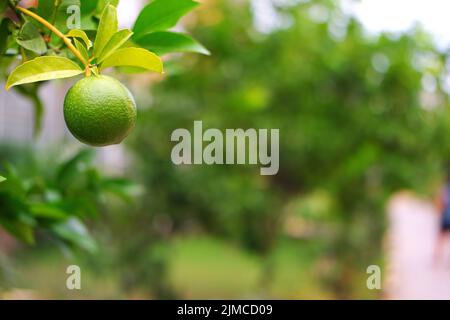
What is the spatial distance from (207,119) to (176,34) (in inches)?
169

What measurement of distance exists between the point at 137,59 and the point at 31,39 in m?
0.26

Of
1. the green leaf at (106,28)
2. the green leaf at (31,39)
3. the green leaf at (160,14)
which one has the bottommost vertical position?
the green leaf at (106,28)

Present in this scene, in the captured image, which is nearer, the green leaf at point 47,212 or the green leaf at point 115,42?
the green leaf at point 115,42

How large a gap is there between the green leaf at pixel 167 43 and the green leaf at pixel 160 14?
2 cm

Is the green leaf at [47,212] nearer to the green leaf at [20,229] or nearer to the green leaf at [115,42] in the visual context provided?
the green leaf at [20,229]

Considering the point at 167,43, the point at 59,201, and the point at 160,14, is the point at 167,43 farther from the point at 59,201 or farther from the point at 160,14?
the point at 59,201

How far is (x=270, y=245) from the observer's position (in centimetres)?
690

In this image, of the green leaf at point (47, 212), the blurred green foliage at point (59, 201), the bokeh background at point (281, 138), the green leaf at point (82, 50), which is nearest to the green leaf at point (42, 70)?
the green leaf at point (82, 50)

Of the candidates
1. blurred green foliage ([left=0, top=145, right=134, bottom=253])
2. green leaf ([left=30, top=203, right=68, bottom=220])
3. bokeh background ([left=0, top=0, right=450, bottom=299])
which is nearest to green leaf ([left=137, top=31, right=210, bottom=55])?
blurred green foliage ([left=0, top=145, right=134, bottom=253])

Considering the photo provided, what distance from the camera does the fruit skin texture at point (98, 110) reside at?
1.06 meters

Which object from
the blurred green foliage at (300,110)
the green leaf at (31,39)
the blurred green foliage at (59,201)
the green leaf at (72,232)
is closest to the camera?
the green leaf at (31,39)

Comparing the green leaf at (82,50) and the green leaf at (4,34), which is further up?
the green leaf at (4,34)

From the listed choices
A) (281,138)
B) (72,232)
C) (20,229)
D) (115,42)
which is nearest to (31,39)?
(115,42)
